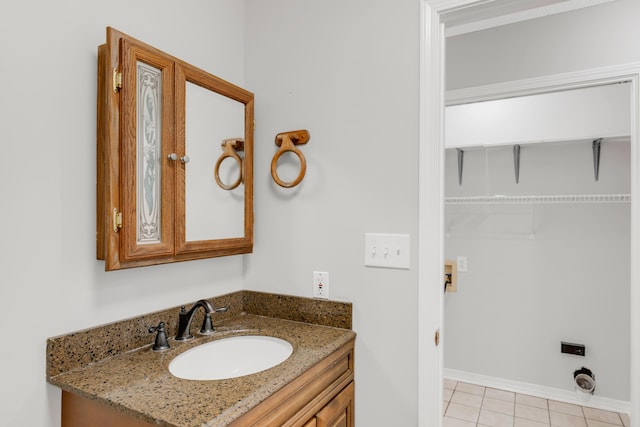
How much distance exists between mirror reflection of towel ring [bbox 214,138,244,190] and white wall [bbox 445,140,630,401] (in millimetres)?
2022

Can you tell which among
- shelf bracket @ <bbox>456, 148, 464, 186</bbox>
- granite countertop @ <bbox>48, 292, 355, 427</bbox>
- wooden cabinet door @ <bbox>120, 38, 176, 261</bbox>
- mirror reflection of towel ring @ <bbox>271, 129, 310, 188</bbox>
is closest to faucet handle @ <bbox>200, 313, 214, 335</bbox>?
granite countertop @ <bbox>48, 292, 355, 427</bbox>

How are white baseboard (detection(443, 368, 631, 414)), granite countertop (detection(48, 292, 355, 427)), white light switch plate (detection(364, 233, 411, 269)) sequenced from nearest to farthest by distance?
granite countertop (detection(48, 292, 355, 427)) < white light switch plate (detection(364, 233, 411, 269)) < white baseboard (detection(443, 368, 631, 414))

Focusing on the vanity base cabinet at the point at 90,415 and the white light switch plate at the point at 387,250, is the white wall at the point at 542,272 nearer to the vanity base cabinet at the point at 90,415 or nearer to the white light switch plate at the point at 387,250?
the white light switch plate at the point at 387,250

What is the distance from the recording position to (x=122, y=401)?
85cm

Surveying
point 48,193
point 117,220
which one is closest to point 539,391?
point 117,220

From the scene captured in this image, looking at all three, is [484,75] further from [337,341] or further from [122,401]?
[122,401]

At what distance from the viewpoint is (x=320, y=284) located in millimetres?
1490

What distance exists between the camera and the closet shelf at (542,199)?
95.0 inches

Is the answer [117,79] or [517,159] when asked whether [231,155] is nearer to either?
[117,79]

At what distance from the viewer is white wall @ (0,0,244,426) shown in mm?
922

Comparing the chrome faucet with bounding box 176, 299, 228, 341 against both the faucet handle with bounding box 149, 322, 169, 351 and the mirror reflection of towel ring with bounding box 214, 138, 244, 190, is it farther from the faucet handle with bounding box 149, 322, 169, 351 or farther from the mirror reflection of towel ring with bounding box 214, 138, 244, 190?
the mirror reflection of towel ring with bounding box 214, 138, 244, 190

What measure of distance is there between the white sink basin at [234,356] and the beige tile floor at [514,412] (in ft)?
5.52

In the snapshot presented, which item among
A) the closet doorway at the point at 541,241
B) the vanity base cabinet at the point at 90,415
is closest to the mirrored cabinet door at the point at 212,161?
the vanity base cabinet at the point at 90,415

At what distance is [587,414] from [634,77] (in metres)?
2.11
